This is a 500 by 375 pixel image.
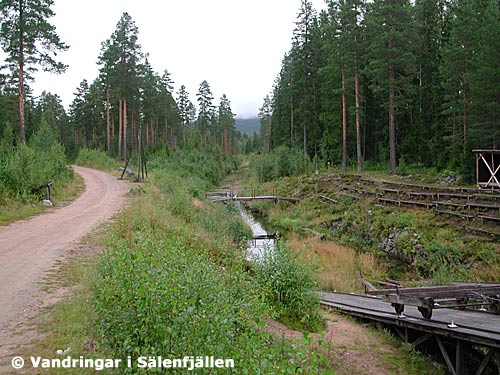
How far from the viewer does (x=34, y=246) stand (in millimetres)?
9898

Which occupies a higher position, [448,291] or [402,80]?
[402,80]

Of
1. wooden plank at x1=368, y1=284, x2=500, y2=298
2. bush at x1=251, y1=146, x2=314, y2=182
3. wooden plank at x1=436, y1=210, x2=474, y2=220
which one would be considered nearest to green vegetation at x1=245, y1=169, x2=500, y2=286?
wooden plank at x1=436, y1=210, x2=474, y2=220

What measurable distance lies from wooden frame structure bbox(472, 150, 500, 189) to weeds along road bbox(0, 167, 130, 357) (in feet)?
64.3

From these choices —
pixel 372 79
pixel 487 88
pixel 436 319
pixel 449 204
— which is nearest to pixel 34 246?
pixel 436 319

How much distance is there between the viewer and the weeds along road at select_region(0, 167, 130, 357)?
620 centimetres

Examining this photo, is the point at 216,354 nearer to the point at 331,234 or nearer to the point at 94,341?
Answer: the point at 94,341

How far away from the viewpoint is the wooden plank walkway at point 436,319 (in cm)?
718

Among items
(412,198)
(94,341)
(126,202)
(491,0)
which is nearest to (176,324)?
(94,341)

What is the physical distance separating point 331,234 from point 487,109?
556 inches

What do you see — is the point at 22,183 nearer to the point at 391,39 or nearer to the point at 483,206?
the point at 483,206

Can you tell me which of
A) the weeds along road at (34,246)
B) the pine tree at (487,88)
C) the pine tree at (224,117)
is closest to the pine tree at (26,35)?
the weeds along road at (34,246)

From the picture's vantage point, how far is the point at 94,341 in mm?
4973

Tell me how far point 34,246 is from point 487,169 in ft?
77.4

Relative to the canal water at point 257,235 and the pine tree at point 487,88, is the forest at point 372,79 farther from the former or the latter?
the canal water at point 257,235
